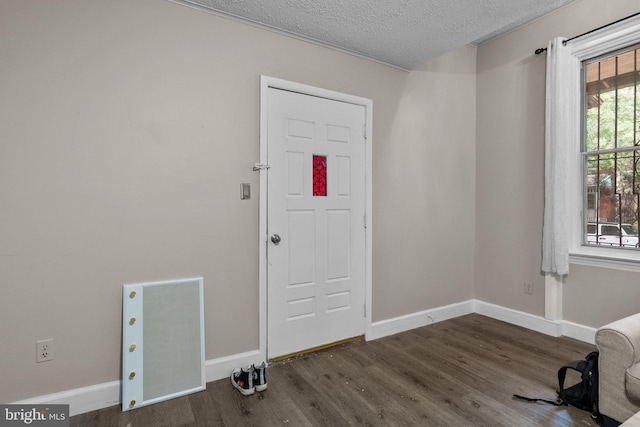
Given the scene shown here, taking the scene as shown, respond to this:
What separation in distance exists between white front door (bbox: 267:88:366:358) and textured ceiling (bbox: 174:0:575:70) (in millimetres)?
509

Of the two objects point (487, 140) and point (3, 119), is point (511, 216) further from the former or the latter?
point (3, 119)

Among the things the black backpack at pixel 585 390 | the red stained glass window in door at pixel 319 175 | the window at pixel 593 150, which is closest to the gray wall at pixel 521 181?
the window at pixel 593 150

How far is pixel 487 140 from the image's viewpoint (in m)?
3.85

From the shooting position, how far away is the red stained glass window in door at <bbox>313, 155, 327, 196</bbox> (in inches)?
115

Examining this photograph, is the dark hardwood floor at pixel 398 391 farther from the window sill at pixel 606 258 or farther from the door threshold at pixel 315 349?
the window sill at pixel 606 258

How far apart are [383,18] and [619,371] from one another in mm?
2591

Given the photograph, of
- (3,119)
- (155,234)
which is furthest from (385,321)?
(3,119)

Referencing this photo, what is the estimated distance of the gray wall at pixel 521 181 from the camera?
2.97 meters

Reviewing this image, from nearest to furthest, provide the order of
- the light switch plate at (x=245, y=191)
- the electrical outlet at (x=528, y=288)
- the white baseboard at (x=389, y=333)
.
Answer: the white baseboard at (x=389, y=333)
the light switch plate at (x=245, y=191)
the electrical outlet at (x=528, y=288)

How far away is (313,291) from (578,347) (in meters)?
2.33

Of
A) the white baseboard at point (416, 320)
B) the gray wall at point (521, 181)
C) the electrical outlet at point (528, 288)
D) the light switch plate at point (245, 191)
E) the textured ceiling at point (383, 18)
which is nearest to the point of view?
the textured ceiling at point (383, 18)

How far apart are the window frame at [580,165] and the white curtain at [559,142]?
0.05 meters

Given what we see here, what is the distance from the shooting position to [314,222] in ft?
9.58

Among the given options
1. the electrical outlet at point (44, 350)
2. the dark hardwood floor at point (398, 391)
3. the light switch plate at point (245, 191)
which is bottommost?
the dark hardwood floor at point (398, 391)
